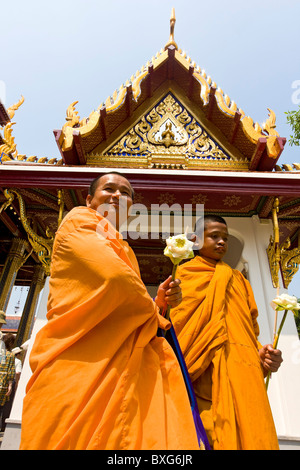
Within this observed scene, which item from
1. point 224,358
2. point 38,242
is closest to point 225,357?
point 224,358

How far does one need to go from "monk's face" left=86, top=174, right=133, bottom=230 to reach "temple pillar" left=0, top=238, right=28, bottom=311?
15.5 ft

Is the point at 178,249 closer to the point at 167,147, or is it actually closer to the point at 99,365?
the point at 99,365

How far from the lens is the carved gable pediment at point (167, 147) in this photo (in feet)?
13.1

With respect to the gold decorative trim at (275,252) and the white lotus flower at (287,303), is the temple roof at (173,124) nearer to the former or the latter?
the gold decorative trim at (275,252)

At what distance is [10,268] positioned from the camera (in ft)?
19.7

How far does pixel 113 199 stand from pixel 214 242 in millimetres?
1128

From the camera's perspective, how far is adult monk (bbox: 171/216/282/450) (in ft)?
5.79

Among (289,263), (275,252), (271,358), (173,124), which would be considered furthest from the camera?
(173,124)

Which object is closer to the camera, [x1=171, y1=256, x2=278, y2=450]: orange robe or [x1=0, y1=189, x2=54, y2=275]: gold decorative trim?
[x1=171, y1=256, x2=278, y2=450]: orange robe

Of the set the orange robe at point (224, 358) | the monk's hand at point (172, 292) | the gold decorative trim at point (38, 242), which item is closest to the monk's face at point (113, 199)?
the monk's hand at point (172, 292)

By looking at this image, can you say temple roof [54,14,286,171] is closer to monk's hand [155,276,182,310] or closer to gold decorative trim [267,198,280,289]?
gold decorative trim [267,198,280,289]


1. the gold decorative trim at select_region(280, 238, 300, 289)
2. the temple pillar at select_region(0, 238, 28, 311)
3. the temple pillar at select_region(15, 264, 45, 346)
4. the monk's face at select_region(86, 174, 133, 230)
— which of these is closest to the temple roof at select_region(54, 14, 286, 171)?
the gold decorative trim at select_region(280, 238, 300, 289)

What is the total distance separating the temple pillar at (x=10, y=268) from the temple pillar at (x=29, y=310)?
3.69 ft
